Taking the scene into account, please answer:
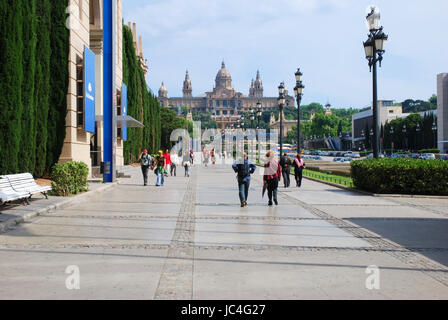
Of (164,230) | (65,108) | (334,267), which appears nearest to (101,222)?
(164,230)

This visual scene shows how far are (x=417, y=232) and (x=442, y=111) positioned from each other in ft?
290

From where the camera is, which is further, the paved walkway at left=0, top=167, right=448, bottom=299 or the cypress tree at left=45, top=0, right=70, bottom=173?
the cypress tree at left=45, top=0, right=70, bottom=173

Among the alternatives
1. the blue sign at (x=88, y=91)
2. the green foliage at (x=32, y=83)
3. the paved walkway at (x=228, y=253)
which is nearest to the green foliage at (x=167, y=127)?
the blue sign at (x=88, y=91)

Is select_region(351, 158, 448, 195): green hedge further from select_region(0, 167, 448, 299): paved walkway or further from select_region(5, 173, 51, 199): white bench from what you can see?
select_region(5, 173, 51, 199): white bench

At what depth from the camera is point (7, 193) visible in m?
11.7

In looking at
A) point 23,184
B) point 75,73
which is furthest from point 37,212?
point 75,73

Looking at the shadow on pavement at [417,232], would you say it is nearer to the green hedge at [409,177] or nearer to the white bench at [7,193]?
the green hedge at [409,177]

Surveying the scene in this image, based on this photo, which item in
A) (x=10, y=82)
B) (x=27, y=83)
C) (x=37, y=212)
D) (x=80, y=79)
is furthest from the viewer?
(x=80, y=79)

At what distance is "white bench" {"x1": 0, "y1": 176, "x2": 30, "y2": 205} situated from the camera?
11.3 metres

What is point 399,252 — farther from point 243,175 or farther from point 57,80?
point 57,80

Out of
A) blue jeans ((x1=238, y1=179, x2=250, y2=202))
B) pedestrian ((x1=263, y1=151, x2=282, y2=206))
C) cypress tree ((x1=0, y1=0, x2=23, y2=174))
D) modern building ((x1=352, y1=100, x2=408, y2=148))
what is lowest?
blue jeans ((x1=238, y1=179, x2=250, y2=202))

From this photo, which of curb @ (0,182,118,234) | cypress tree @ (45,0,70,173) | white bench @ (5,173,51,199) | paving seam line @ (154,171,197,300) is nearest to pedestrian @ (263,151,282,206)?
paving seam line @ (154,171,197,300)
